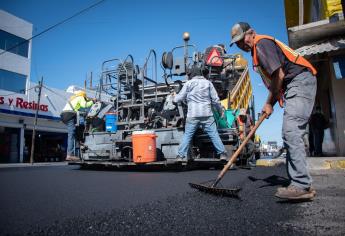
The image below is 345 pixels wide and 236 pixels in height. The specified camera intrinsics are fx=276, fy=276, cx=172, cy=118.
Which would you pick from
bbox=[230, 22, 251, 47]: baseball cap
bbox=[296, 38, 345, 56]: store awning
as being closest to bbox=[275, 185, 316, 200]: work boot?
bbox=[230, 22, 251, 47]: baseball cap

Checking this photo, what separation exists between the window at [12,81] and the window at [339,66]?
18173 mm

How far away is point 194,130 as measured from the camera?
15.9ft

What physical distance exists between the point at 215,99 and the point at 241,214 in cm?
356

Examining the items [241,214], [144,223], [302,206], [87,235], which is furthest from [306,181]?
[87,235]

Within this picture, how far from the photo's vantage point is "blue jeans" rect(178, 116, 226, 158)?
4.79 m

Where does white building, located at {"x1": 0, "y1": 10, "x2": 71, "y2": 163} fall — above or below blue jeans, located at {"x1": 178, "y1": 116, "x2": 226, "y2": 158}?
above

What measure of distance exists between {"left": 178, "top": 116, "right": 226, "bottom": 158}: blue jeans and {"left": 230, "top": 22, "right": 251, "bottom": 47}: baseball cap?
230 cm

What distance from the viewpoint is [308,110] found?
236 cm

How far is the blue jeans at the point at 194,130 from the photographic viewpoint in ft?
15.7

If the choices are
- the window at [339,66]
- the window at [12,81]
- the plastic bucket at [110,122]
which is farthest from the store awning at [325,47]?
the window at [12,81]

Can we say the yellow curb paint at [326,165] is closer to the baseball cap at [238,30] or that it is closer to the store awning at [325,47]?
the store awning at [325,47]

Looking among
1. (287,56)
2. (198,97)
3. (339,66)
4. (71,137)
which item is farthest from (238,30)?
(71,137)

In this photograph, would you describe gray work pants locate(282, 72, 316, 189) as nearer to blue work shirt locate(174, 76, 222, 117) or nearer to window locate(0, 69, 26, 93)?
blue work shirt locate(174, 76, 222, 117)

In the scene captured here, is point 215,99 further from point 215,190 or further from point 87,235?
point 87,235
